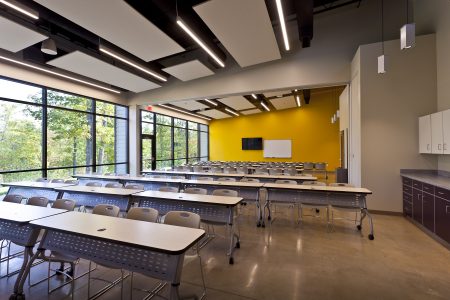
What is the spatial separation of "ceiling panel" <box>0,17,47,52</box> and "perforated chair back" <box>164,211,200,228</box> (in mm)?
4572

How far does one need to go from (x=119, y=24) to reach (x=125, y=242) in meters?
3.98

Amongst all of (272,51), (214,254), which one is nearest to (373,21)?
(272,51)

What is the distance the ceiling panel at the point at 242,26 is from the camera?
4039 mm

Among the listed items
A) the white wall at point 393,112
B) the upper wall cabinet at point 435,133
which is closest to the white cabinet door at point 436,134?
the upper wall cabinet at point 435,133

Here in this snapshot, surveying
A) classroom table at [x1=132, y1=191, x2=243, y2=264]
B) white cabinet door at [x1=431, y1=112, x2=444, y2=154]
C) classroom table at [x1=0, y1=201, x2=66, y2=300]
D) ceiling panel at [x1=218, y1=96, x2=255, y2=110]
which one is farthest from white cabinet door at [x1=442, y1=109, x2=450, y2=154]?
ceiling panel at [x1=218, y1=96, x2=255, y2=110]

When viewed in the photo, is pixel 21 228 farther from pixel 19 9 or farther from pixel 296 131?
pixel 296 131

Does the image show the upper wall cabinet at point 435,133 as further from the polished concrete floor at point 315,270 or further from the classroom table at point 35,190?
the classroom table at point 35,190

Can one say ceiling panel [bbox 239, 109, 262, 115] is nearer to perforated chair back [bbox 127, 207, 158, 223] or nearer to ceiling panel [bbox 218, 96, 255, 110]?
ceiling panel [bbox 218, 96, 255, 110]

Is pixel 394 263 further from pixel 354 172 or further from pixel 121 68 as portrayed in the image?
pixel 121 68

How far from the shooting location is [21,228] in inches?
108

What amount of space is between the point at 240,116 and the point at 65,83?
381 inches

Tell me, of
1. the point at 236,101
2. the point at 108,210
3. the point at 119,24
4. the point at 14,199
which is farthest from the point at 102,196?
the point at 236,101

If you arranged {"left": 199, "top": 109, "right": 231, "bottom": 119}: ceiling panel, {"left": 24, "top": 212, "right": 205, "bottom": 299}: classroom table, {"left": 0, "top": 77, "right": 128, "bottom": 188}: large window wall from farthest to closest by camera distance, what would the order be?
{"left": 199, "top": 109, "right": 231, "bottom": 119}: ceiling panel → {"left": 0, "top": 77, "right": 128, "bottom": 188}: large window wall → {"left": 24, "top": 212, "right": 205, "bottom": 299}: classroom table

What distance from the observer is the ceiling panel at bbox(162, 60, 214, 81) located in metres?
6.48
